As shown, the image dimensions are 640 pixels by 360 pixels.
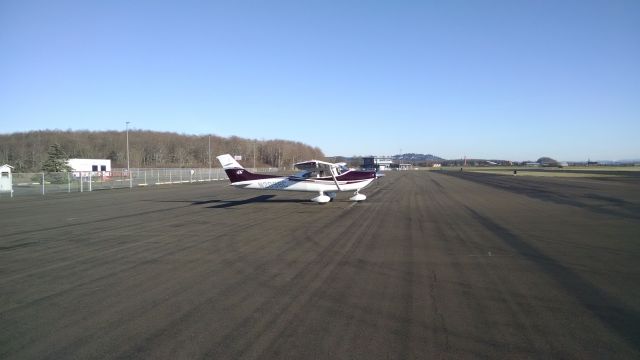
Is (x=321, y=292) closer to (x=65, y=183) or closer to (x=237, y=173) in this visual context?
(x=237, y=173)

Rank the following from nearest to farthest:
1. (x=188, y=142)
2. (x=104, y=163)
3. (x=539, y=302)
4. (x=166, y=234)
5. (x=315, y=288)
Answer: (x=539, y=302) → (x=315, y=288) → (x=166, y=234) → (x=104, y=163) → (x=188, y=142)

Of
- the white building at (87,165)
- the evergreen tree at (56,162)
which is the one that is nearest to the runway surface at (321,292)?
the evergreen tree at (56,162)

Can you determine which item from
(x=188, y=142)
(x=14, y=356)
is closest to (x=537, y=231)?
(x=14, y=356)

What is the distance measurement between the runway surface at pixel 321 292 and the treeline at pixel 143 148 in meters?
85.8

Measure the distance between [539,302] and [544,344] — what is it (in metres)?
1.66

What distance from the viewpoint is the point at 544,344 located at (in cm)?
471

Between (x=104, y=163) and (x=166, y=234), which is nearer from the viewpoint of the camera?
(x=166, y=234)

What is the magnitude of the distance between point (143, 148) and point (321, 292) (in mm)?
138919

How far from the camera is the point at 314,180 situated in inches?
909

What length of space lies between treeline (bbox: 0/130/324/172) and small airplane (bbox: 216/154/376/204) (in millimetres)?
73073

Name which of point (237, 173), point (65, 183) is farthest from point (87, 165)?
point (237, 173)

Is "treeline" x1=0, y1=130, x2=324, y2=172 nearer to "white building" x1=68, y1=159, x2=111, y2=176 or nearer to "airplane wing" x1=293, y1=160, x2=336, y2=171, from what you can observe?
"white building" x1=68, y1=159, x2=111, y2=176

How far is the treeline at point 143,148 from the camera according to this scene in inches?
4220

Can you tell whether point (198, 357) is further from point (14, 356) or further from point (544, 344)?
point (544, 344)
